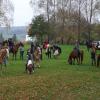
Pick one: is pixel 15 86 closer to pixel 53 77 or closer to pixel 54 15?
pixel 53 77

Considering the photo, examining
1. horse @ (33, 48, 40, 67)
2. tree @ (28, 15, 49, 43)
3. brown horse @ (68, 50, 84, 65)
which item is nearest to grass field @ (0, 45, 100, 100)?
horse @ (33, 48, 40, 67)

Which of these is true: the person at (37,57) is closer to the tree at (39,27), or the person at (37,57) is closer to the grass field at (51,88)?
the grass field at (51,88)

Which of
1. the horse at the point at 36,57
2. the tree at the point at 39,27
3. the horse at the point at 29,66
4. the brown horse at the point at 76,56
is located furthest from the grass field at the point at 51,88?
the tree at the point at 39,27

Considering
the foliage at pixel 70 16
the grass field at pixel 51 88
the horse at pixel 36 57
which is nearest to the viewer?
the grass field at pixel 51 88

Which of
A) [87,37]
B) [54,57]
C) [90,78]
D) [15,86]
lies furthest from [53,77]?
[87,37]

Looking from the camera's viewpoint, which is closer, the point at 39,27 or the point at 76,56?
the point at 76,56

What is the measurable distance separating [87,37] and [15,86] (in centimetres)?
7338

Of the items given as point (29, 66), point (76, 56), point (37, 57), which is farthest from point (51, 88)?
point (76, 56)

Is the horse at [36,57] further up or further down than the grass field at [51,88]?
further up

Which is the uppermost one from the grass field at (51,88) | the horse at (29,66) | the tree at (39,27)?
the tree at (39,27)

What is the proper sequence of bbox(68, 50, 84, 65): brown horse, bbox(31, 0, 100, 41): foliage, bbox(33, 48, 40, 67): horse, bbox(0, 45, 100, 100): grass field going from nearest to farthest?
bbox(0, 45, 100, 100): grass field → bbox(33, 48, 40, 67): horse → bbox(68, 50, 84, 65): brown horse → bbox(31, 0, 100, 41): foliage

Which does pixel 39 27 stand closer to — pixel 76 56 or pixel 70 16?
pixel 70 16

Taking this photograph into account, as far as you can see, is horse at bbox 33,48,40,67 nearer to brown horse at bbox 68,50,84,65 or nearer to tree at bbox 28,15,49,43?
brown horse at bbox 68,50,84,65

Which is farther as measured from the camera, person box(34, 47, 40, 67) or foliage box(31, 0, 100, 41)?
foliage box(31, 0, 100, 41)
